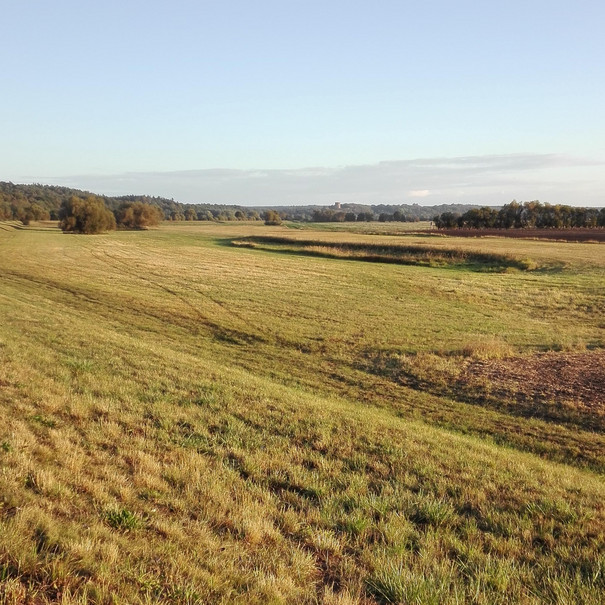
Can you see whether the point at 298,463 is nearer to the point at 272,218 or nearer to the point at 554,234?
the point at 554,234

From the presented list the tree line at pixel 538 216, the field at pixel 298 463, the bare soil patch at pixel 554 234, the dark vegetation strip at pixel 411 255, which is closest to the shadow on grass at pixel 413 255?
the dark vegetation strip at pixel 411 255

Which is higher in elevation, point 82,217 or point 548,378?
point 82,217

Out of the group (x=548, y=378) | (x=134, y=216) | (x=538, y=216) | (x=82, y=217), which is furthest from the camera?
(x=134, y=216)

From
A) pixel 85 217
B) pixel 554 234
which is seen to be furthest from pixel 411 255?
pixel 85 217

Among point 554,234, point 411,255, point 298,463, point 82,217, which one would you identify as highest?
point 82,217

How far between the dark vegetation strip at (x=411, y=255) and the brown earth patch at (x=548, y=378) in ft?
104

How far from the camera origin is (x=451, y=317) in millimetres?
25188

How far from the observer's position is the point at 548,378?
1460 cm

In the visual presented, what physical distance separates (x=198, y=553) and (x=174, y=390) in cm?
642

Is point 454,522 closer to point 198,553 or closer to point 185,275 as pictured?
point 198,553

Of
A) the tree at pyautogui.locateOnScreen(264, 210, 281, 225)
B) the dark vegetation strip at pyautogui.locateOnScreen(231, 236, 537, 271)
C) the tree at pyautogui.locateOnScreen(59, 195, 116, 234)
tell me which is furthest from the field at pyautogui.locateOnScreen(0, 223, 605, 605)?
the tree at pyautogui.locateOnScreen(264, 210, 281, 225)

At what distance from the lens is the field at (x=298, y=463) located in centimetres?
423

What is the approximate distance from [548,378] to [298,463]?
10.6 metres

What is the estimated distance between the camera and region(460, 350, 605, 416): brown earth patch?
13.0 meters
